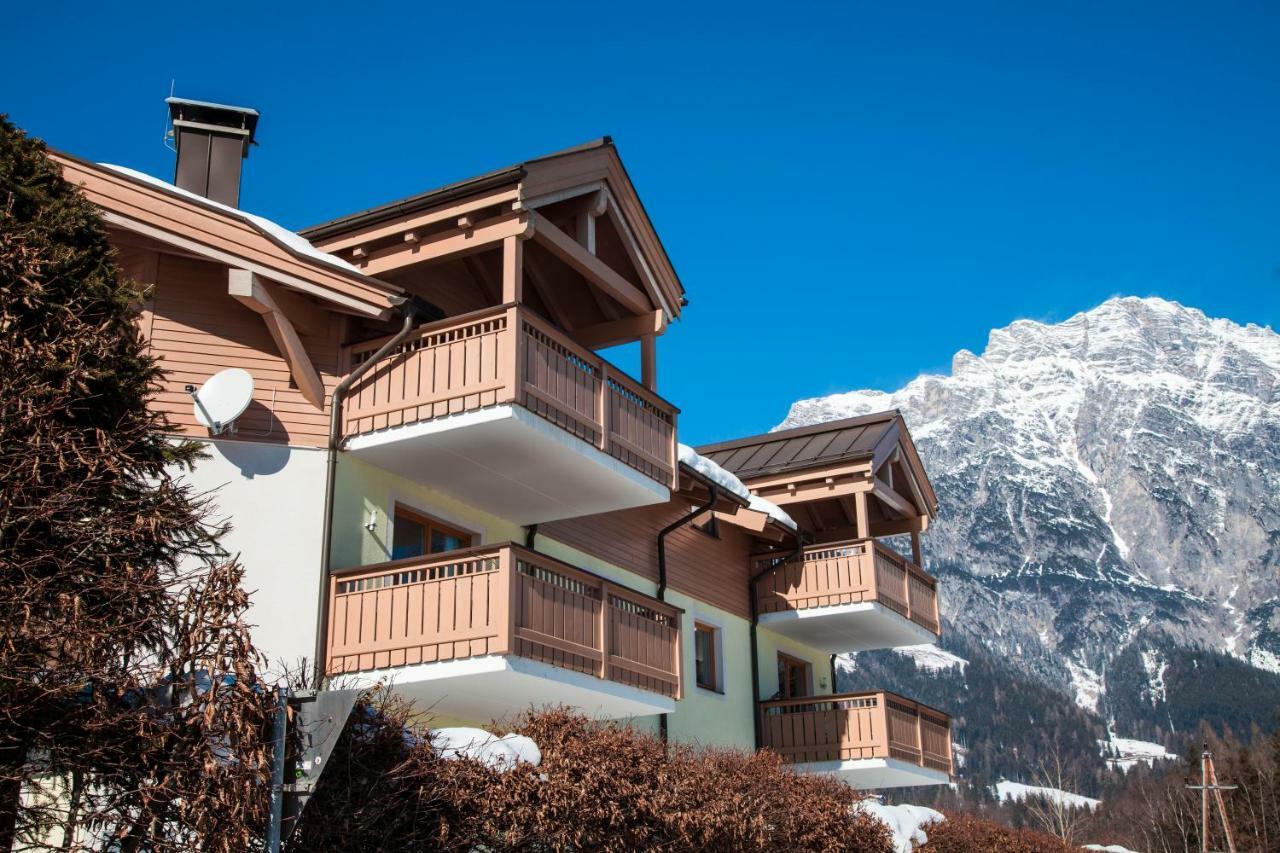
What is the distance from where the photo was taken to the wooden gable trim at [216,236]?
16.4 m

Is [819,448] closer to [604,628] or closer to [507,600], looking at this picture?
[604,628]

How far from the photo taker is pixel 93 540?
31.6 ft

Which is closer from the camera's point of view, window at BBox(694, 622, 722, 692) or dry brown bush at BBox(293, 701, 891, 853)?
dry brown bush at BBox(293, 701, 891, 853)

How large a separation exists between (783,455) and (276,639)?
14663mm

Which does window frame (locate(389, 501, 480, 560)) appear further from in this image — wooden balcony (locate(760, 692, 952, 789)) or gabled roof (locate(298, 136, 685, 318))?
wooden balcony (locate(760, 692, 952, 789))

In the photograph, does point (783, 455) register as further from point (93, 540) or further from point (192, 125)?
point (93, 540)

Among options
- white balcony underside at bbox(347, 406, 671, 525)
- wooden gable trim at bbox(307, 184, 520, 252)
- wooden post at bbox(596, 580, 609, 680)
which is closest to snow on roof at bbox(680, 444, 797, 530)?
white balcony underside at bbox(347, 406, 671, 525)

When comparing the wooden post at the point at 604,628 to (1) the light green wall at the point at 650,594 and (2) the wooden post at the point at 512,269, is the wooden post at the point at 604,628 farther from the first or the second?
(2) the wooden post at the point at 512,269

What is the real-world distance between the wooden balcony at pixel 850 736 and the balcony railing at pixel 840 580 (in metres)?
1.74

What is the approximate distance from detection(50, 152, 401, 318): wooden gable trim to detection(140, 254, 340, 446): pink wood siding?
1.89 feet

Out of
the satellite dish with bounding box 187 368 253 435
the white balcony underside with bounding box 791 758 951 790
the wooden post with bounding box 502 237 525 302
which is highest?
the wooden post with bounding box 502 237 525 302

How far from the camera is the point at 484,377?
16562 millimetres

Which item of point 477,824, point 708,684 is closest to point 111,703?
point 477,824

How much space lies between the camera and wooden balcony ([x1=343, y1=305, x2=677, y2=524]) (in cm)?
1659
